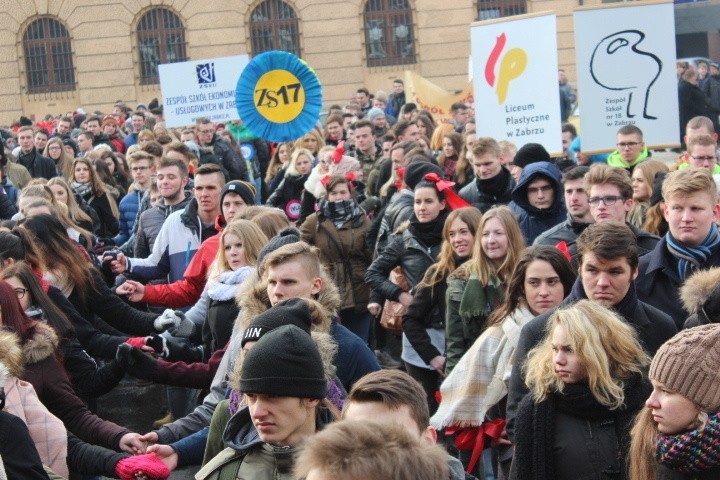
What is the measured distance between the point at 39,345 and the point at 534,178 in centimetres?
334

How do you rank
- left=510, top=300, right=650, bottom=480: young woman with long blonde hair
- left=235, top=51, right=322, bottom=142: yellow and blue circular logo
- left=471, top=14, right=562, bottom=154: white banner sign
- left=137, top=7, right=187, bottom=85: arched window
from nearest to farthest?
left=510, top=300, right=650, bottom=480: young woman with long blonde hair → left=471, top=14, right=562, bottom=154: white banner sign → left=235, top=51, right=322, bottom=142: yellow and blue circular logo → left=137, top=7, right=187, bottom=85: arched window

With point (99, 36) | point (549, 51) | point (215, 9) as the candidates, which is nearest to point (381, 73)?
point (215, 9)

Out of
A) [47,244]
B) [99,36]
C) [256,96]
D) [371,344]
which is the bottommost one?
[371,344]

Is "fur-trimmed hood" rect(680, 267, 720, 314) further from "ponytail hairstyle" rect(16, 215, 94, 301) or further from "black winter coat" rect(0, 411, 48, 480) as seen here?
"ponytail hairstyle" rect(16, 215, 94, 301)

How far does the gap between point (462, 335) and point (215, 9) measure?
33015 mm

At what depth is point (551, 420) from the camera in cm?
429

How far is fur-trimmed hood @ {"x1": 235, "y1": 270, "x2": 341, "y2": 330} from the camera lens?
194 inches

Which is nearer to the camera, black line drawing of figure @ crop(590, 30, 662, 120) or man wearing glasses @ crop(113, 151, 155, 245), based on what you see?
black line drawing of figure @ crop(590, 30, 662, 120)

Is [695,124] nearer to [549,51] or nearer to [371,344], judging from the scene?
[549,51]

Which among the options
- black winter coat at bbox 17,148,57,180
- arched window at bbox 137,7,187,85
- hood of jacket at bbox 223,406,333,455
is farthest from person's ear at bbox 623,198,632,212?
arched window at bbox 137,7,187,85

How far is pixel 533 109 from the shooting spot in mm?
9969

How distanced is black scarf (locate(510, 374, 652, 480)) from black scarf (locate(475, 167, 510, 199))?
4449 millimetres

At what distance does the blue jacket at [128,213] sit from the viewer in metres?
11.2

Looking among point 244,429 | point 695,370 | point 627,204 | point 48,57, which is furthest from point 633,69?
point 48,57
